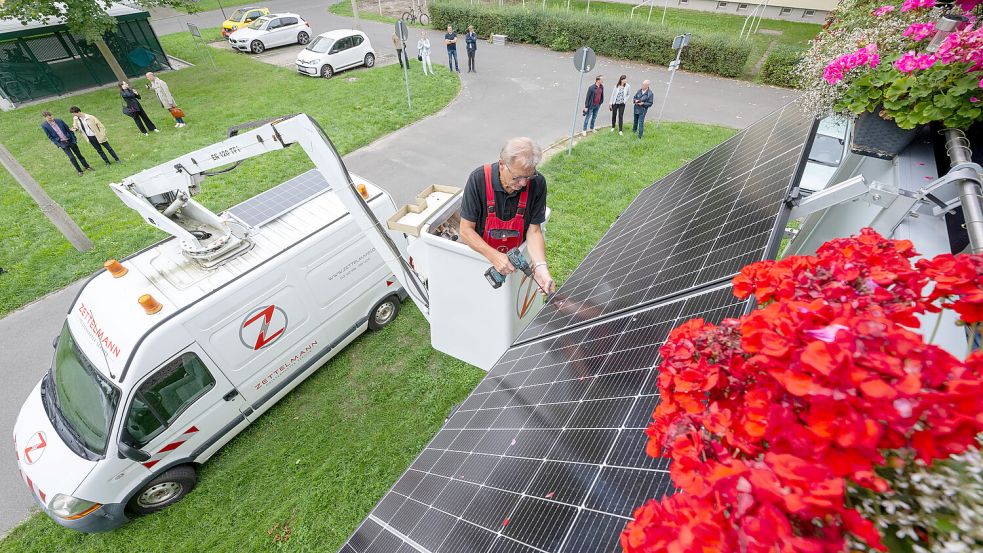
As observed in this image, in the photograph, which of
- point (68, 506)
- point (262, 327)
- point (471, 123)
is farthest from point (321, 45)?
point (68, 506)

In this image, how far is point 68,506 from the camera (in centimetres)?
378

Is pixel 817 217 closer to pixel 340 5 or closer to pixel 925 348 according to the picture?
pixel 925 348

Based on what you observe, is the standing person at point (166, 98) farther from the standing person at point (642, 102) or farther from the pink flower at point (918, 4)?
the pink flower at point (918, 4)

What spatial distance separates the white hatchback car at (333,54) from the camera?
15969 millimetres

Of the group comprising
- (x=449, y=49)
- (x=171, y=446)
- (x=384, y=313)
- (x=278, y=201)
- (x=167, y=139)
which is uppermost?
(x=278, y=201)

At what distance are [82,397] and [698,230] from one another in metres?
6.31

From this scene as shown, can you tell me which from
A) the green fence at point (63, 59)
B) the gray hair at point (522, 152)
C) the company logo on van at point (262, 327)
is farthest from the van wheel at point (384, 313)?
the green fence at point (63, 59)

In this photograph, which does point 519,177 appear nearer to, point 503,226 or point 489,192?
point 489,192

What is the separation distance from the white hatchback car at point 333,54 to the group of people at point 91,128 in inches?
209

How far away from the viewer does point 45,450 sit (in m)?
4.04

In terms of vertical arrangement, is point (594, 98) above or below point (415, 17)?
below

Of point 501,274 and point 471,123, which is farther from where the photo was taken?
point 471,123

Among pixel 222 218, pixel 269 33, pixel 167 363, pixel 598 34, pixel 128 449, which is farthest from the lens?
pixel 269 33

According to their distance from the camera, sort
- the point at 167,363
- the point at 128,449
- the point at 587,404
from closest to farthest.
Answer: the point at 587,404 → the point at 128,449 → the point at 167,363
